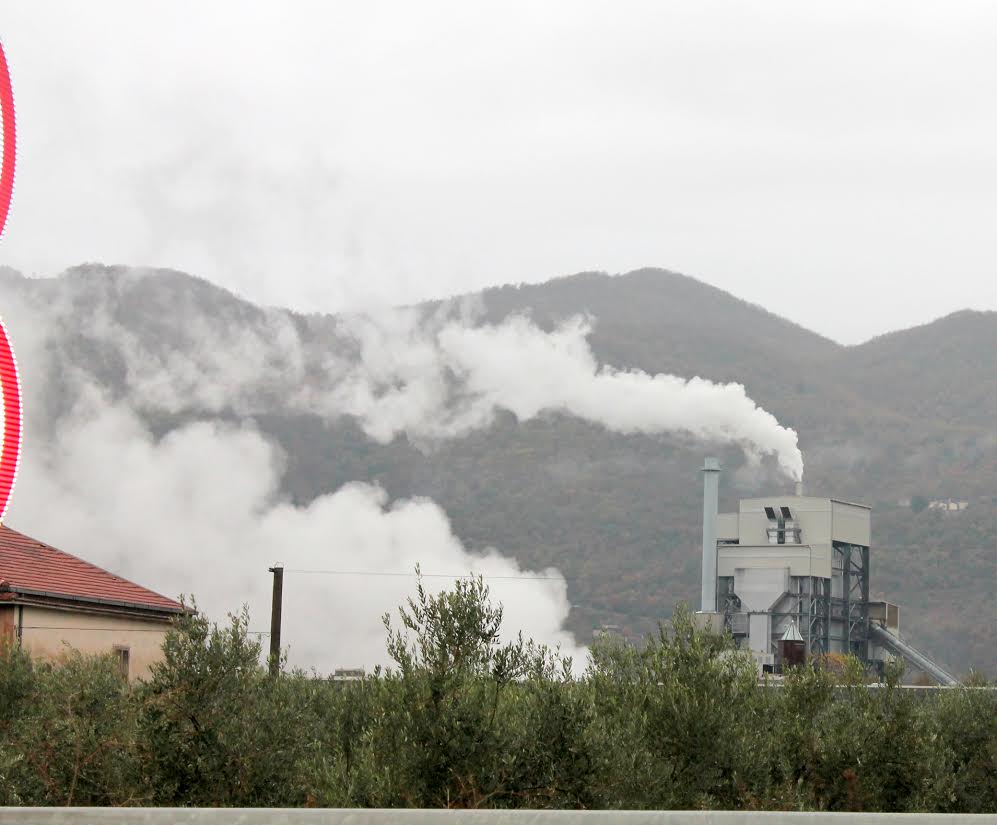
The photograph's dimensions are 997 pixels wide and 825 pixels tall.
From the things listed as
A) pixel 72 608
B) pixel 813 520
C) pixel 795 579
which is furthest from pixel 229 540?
pixel 72 608

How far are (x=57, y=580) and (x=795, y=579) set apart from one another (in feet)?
151

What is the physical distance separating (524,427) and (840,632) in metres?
97.1

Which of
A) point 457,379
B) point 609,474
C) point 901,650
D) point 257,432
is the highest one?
point 457,379

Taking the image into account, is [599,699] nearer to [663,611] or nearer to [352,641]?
[352,641]

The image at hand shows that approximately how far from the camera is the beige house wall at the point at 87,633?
1414 inches

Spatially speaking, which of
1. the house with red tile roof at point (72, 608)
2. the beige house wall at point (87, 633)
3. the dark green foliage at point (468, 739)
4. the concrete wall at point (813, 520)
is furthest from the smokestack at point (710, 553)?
the dark green foliage at point (468, 739)

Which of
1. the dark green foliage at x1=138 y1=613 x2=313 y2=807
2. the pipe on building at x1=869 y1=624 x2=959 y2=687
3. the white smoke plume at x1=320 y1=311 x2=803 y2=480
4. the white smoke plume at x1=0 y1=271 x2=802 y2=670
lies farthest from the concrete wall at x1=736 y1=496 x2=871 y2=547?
the dark green foliage at x1=138 y1=613 x2=313 y2=807

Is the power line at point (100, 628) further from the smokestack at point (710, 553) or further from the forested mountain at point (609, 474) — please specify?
the forested mountain at point (609, 474)

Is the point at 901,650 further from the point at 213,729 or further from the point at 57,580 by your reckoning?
the point at 213,729

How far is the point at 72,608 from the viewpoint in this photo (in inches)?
1491

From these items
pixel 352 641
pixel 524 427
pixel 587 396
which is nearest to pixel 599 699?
pixel 352 641

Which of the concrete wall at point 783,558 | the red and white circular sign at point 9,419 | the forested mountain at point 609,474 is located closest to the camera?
the red and white circular sign at point 9,419

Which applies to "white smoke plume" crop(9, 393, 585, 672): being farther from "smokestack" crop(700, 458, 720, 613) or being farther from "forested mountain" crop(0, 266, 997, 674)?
"forested mountain" crop(0, 266, 997, 674)

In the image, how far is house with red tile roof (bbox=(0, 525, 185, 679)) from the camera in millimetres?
35844
